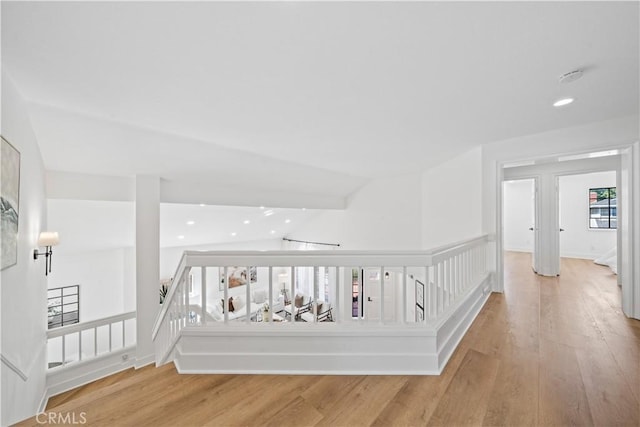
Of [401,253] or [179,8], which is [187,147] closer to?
[179,8]

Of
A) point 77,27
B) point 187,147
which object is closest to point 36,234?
point 187,147

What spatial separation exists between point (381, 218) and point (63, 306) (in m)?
8.26

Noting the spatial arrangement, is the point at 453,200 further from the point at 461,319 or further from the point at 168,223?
the point at 168,223

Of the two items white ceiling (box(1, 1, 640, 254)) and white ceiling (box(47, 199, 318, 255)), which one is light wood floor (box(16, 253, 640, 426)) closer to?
white ceiling (box(1, 1, 640, 254))

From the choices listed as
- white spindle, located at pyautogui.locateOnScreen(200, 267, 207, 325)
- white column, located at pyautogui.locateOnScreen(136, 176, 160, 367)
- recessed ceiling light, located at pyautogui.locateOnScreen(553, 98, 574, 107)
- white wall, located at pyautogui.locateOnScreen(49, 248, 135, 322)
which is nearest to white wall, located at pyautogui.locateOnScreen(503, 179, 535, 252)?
recessed ceiling light, located at pyautogui.locateOnScreen(553, 98, 574, 107)

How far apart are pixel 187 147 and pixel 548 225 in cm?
605

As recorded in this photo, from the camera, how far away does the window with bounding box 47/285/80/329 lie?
6.02 metres

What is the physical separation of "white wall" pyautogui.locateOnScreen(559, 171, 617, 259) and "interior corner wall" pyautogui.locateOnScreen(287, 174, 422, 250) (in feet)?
13.5

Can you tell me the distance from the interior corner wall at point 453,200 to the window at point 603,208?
14.6ft

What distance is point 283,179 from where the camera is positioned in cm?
484

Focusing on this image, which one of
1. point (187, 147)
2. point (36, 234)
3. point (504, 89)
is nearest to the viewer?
point (504, 89)

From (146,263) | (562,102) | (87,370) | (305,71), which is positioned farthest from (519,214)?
(87,370)

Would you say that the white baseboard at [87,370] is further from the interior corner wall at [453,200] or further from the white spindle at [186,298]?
the interior corner wall at [453,200]

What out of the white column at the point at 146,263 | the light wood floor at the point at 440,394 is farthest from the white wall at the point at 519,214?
the white column at the point at 146,263
